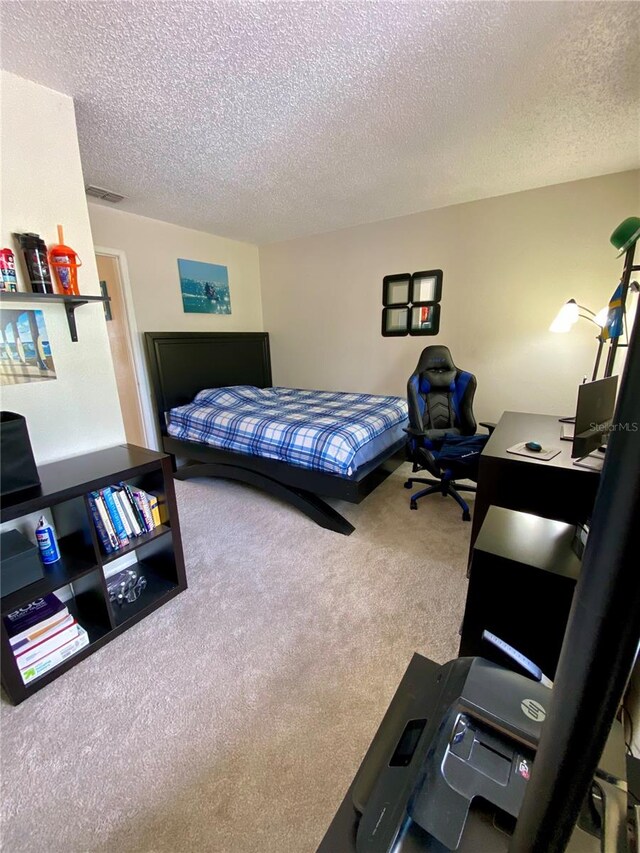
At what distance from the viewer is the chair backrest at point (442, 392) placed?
9.27 ft

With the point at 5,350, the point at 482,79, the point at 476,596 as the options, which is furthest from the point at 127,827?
the point at 482,79

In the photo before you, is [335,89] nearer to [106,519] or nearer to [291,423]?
[291,423]

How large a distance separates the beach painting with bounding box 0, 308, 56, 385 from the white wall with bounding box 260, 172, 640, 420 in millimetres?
3059

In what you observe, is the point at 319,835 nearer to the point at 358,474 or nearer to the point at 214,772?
the point at 214,772

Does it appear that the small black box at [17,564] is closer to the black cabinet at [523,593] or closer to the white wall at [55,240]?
the white wall at [55,240]

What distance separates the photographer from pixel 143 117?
1.86m

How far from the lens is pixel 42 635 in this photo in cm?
145

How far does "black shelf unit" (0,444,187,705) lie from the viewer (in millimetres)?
1340

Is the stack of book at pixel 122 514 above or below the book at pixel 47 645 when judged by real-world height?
above

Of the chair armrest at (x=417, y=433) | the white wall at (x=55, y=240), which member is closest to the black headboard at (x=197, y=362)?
the white wall at (x=55, y=240)

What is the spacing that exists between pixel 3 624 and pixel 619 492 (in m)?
1.86

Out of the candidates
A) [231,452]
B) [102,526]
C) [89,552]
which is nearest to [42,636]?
[89,552]

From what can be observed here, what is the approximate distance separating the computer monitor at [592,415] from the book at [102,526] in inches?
82.8

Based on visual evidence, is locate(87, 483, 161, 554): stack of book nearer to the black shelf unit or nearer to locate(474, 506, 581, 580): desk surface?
the black shelf unit
